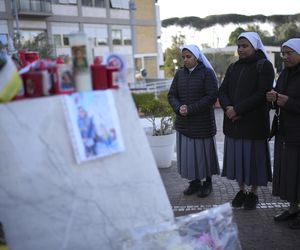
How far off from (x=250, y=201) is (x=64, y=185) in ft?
8.79

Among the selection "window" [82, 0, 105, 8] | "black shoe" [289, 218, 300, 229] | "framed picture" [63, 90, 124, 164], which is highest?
"window" [82, 0, 105, 8]

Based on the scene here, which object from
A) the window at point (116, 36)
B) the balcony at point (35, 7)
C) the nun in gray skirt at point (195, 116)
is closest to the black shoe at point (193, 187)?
the nun in gray skirt at point (195, 116)

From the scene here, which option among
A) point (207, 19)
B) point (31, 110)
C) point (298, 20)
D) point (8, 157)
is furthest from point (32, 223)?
point (207, 19)

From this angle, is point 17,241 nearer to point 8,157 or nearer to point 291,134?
point 8,157

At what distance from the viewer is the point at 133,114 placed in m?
1.97

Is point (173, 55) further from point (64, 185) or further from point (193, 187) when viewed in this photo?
point (64, 185)

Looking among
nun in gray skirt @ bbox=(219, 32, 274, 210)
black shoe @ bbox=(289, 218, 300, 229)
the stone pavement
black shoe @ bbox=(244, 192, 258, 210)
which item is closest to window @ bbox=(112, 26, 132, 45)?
the stone pavement

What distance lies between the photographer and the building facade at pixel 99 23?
2836cm

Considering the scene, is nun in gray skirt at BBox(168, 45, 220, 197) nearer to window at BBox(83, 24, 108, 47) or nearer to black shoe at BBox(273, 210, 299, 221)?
black shoe at BBox(273, 210, 299, 221)

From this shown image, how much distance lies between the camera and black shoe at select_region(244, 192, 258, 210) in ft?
13.2

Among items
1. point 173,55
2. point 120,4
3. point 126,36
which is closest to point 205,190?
point 126,36

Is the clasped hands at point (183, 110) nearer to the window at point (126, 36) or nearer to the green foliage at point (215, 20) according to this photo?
the window at point (126, 36)

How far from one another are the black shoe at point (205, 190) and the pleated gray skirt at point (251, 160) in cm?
60

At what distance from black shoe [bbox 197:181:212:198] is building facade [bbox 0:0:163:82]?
21.7 m
